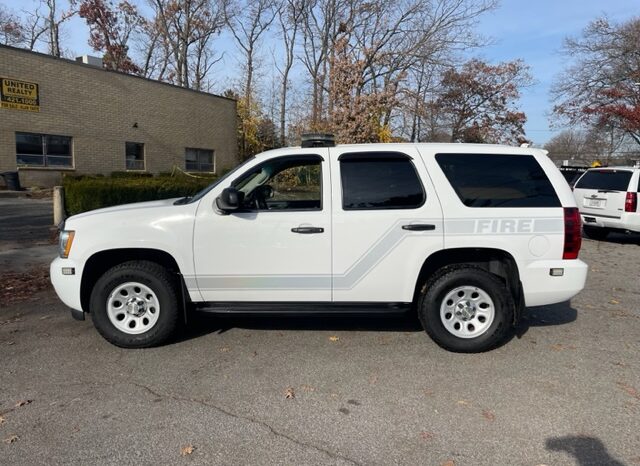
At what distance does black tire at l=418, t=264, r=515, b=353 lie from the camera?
4.46m

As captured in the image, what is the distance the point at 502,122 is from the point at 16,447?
137 feet

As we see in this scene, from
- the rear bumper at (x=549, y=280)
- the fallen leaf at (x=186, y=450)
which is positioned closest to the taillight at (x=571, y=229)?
the rear bumper at (x=549, y=280)

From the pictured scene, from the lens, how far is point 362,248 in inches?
175

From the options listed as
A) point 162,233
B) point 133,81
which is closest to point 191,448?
point 162,233

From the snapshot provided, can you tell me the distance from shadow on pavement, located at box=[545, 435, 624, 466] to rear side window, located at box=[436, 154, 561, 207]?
2.03 metres

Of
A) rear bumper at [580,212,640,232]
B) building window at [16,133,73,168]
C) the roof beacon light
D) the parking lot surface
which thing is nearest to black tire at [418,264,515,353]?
the parking lot surface

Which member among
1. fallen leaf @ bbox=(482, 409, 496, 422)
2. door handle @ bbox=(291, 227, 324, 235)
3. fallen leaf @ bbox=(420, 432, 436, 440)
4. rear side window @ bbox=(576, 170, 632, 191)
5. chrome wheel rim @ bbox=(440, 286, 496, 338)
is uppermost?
rear side window @ bbox=(576, 170, 632, 191)

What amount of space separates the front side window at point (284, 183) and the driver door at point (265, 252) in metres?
0.08

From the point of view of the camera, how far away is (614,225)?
10844mm

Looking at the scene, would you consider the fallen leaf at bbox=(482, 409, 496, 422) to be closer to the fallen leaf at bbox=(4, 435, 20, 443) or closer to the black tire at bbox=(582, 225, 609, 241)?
the fallen leaf at bbox=(4, 435, 20, 443)

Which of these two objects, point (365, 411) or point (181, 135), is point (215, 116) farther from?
point (365, 411)

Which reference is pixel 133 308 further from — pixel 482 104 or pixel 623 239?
pixel 482 104

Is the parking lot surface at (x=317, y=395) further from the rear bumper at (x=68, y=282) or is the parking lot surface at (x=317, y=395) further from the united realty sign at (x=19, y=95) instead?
the united realty sign at (x=19, y=95)

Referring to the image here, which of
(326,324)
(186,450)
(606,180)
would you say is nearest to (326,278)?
(326,324)
